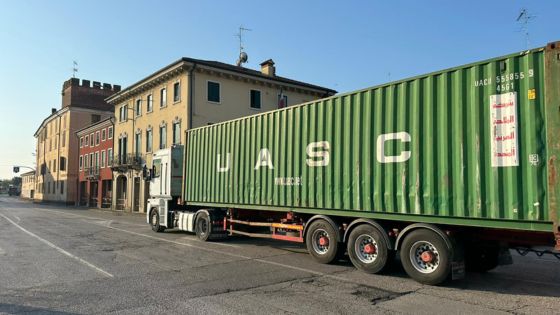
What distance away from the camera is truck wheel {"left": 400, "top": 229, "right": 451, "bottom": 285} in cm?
750

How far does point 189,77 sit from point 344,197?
928 inches

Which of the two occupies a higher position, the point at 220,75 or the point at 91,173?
the point at 220,75

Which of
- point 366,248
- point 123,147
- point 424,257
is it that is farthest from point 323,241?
point 123,147

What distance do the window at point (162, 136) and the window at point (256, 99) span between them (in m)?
7.04

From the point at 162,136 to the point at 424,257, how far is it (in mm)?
29413

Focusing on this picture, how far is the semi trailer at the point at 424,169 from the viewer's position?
666cm

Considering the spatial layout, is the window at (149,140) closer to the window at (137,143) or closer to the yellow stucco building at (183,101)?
the yellow stucco building at (183,101)

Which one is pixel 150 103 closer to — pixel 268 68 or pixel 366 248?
pixel 268 68

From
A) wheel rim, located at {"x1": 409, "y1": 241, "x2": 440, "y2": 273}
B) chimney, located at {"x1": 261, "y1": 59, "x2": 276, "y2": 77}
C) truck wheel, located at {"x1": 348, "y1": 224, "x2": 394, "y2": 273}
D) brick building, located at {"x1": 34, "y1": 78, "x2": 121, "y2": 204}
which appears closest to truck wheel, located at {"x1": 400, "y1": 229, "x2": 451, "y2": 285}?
wheel rim, located at {"x1": 409, "y1": 241, "x2": 440, "y2": 273}

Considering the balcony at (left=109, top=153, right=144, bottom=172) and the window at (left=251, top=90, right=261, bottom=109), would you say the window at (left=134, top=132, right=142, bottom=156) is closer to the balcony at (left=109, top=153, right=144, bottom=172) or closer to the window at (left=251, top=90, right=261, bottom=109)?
the balcony at (left=109, top=153, right=144, bottom=172)

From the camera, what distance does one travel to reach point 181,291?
7.21 meters

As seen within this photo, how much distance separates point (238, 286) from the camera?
7.60 m

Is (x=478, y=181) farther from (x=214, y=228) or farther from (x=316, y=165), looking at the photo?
(x=214, y=228)

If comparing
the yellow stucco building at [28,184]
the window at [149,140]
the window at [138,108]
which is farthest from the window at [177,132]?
the yellow stucco building at [28,184]
